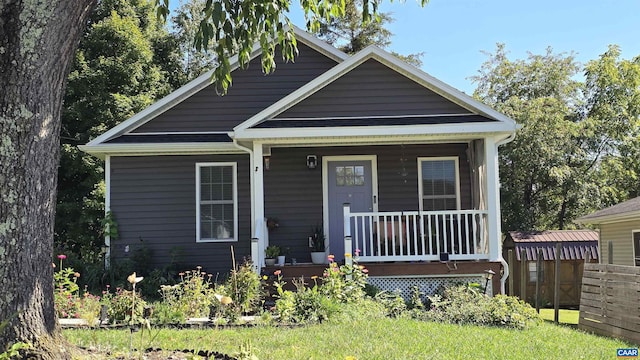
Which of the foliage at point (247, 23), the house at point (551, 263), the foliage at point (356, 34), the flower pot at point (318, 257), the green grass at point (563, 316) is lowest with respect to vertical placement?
the green grass at point (563, 316)

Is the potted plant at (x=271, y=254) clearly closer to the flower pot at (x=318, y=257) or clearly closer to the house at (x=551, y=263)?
the flower pot at (x=318, y=257)

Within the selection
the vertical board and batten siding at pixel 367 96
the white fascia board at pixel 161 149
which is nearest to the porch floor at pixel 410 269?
the vertical board and batten siding at pixel 367 96

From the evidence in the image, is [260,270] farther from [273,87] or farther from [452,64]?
[452,64]

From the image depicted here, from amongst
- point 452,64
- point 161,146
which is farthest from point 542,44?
point 161,146

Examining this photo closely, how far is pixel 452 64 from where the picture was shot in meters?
24.1

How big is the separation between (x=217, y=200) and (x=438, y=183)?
15.5 ft

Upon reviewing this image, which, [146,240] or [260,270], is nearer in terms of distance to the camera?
[260,270]

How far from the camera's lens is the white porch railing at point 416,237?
Answer: 10.2m

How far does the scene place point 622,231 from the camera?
16312 mm

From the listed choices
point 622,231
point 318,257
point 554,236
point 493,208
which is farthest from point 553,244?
point 318,257

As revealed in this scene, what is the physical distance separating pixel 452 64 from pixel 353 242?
15462 millimetres

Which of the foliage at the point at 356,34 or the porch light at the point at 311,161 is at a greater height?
the foliage at the point at 356,34

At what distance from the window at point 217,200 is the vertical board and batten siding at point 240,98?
3.12 ft

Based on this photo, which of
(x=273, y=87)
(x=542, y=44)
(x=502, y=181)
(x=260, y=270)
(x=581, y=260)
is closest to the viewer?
(x=260, y=270)
